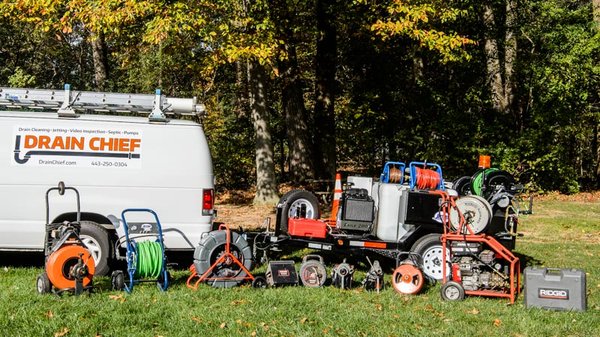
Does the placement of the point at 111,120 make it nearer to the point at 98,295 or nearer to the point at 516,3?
the point at 98,295

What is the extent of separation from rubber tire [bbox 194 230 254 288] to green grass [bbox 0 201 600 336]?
0.26 m

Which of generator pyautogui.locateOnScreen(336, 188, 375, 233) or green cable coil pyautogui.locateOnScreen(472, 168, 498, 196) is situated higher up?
green cable coil pyautogui.locateOnScreen(472, 168, 498, 196)

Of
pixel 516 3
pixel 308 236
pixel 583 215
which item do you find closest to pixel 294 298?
pixel 308 236

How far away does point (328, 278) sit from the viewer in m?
9.37

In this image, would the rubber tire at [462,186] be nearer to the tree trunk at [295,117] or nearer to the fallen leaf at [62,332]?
the fallen leaf at [62,332]

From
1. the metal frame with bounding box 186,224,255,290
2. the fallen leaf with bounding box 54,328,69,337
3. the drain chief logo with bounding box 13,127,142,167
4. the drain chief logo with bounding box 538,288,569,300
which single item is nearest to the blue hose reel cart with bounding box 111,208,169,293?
the metal frame with bounding box 186,224,255,290

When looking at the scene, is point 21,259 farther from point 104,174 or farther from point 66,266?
point 66,266

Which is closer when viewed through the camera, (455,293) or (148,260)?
(148,260)

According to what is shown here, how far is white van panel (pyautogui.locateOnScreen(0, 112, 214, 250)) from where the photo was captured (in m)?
9.10

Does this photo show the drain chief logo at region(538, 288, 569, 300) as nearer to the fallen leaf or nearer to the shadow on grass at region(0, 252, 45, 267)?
the fallen leaf

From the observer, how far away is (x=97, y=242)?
9.11 meters

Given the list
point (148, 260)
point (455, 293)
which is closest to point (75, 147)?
point (148, 260)

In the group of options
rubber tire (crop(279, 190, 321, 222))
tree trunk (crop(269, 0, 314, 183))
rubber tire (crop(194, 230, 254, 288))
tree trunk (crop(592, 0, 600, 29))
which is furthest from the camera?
tree trunk (crop(592, 0, 600, 29))

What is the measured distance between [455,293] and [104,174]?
16.1ft
